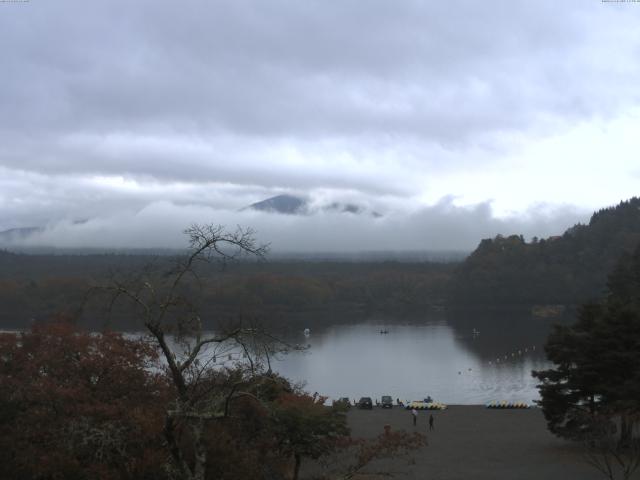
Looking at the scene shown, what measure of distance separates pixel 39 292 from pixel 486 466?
65.1 meters

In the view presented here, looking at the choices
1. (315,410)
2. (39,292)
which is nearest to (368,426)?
(315,410)

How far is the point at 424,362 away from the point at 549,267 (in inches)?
2006

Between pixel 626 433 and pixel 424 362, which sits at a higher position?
pixel 626 433

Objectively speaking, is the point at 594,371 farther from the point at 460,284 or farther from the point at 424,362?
the point at 460,284

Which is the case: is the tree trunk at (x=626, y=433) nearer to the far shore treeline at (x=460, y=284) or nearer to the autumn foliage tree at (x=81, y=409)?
the autumn foliage tree at (x=81, y=409)

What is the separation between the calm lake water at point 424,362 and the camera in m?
31.1

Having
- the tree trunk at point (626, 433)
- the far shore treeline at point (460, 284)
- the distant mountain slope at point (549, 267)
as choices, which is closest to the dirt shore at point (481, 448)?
the tree trunk at point (626, 433)

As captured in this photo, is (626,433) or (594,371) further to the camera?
(594,371)

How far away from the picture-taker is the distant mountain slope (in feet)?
269

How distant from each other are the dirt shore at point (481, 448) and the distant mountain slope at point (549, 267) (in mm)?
61181

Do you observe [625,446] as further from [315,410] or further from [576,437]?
[315,410]

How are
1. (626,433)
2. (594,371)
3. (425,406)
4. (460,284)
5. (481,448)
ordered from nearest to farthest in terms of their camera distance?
(626,433) < (594,371) < (481,448) < (425,406) < (460,284)

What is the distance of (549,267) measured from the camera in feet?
282

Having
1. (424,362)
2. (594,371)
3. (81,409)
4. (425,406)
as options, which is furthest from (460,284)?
(81,409)
